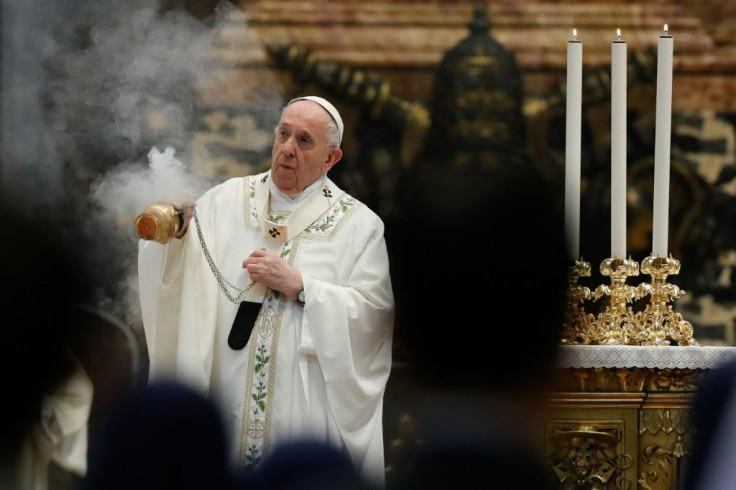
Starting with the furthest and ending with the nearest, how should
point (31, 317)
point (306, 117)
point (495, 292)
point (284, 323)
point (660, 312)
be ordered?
point (306, 117)
point (284, 323)
point (660, 312)
point (495, 292)
point (31, 317)

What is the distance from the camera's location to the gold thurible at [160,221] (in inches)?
153

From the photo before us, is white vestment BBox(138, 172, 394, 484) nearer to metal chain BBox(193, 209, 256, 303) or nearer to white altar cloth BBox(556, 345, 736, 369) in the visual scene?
metal chain BBox(193, 209, 256, 303)

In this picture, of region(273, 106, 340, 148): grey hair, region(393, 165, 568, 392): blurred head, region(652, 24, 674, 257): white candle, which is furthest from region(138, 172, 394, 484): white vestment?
region(393, 165, 568, 392): blurred head

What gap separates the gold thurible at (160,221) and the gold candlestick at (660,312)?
5.37 ft

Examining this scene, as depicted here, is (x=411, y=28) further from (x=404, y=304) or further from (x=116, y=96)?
(x=404, y=304)

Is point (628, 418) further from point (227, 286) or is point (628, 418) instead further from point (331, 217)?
point (227, 286)

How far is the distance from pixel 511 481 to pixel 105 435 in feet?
1.57

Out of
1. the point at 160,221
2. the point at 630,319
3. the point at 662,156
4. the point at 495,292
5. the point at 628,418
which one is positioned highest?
the point at 662,156

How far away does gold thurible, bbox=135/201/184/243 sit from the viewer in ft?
12.7

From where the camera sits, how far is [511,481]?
1385 mm

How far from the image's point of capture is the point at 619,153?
4133 mm

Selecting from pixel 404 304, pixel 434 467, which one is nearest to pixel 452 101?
pixel 404 304

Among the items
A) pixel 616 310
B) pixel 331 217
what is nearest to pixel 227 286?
pixel 331 217

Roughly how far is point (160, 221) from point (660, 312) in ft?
5.77
